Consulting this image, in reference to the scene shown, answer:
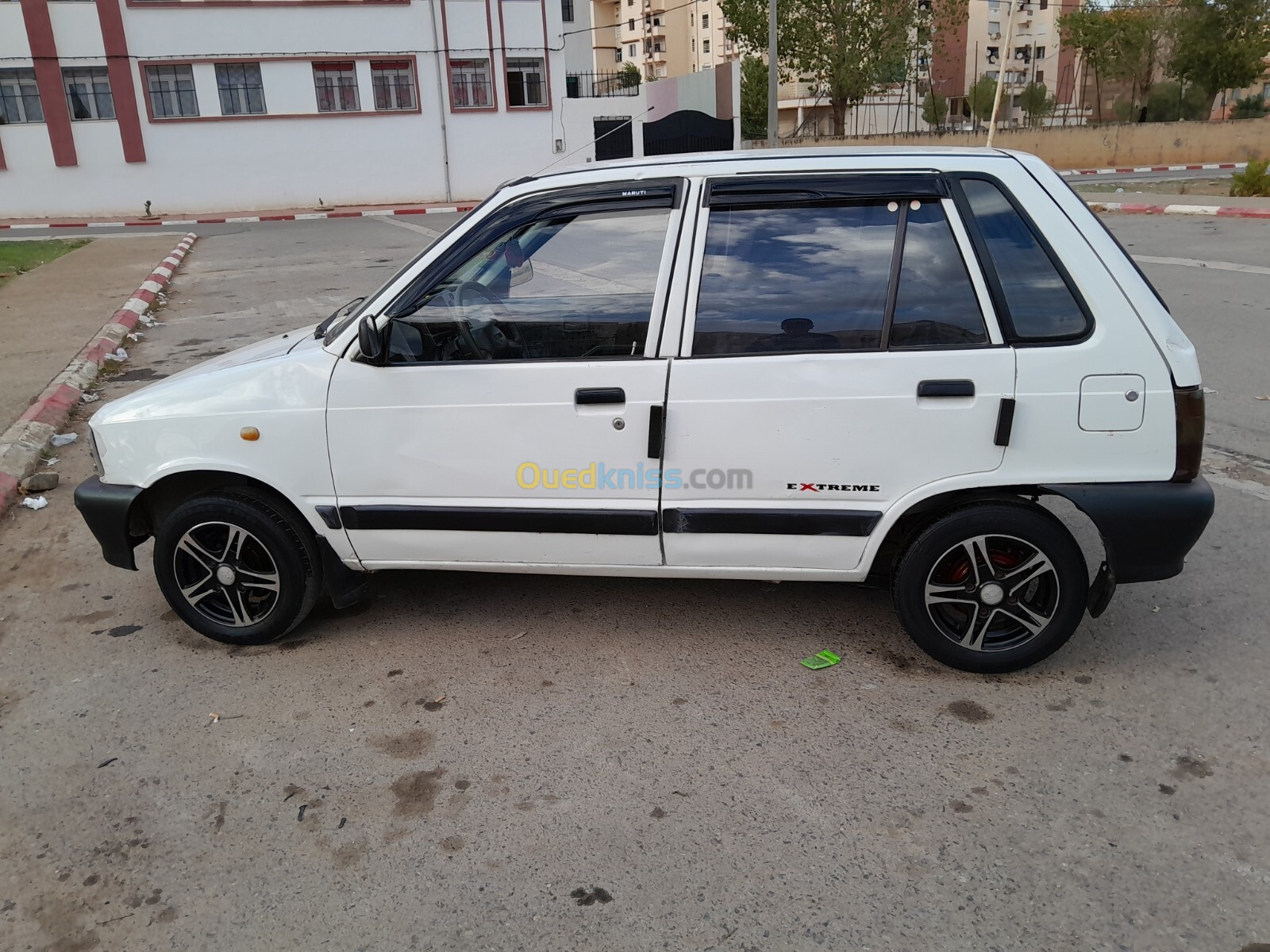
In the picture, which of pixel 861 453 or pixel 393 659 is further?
pixel 393 659

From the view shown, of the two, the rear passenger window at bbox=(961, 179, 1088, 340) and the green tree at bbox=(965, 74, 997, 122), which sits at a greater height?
the green tree at bbox=(965, 74, 997, 122)

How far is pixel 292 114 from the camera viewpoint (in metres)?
31.4

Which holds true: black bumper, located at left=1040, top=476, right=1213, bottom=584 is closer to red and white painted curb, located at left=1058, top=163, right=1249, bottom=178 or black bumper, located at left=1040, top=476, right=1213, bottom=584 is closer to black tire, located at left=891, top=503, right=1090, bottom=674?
black tire, located at left=891, top=503, right=1090, bottom=674

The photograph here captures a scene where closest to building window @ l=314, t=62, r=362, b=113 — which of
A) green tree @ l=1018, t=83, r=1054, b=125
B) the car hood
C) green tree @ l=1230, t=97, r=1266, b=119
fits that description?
the car hood

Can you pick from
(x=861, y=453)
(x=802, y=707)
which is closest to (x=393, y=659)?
(x=802, y=707)

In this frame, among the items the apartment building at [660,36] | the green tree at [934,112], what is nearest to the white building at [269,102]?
the green tree at [934,112]

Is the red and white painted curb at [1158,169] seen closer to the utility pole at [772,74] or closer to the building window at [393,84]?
the utility pole at [772,74]

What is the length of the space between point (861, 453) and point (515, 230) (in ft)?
4.94

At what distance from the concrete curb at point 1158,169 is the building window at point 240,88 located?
2629 centimetres

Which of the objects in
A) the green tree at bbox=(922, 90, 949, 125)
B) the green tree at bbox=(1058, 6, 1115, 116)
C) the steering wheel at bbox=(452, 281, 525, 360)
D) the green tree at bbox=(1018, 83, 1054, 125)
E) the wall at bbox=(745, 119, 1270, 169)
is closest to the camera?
the steering wheel at bbox=(452, 281, 525, 360)

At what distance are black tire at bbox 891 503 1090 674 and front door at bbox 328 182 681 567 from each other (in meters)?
0.97

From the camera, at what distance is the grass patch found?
15409 mm

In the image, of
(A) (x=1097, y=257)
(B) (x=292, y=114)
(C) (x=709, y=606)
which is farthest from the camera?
(B) (x=292, y=114)

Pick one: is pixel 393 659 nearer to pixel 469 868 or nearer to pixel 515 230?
pixel 469 868
